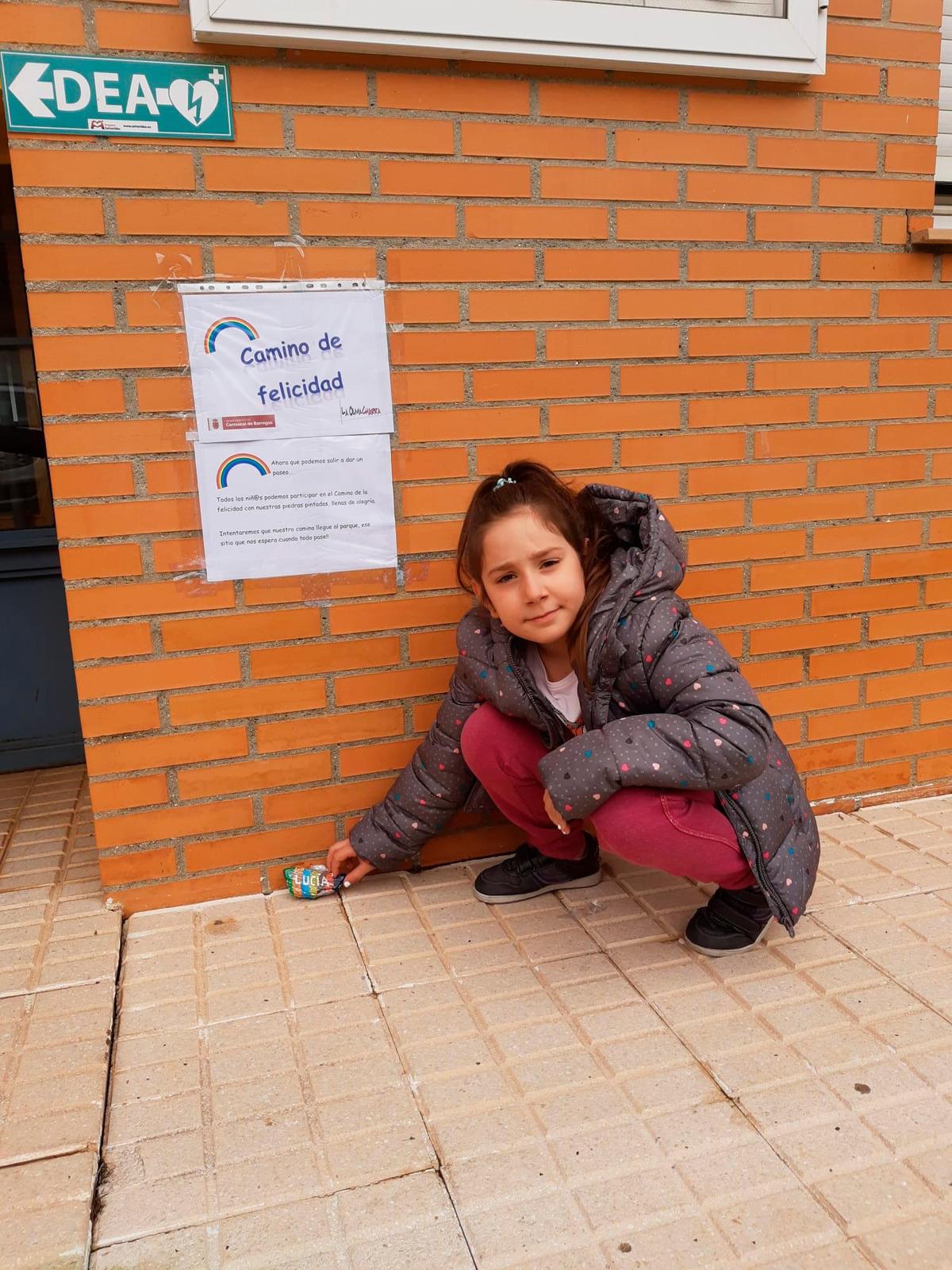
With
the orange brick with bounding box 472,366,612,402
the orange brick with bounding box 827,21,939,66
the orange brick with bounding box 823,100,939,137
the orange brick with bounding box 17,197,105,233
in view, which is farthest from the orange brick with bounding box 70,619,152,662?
the orange brick with bounding box 827,21,939,66

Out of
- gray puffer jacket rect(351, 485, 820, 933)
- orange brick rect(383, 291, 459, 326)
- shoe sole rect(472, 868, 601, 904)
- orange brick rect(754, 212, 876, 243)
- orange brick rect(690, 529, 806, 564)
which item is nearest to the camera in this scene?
gray puffer jacket rect(351, 485, 820, 933)

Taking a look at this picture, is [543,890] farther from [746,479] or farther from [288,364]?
[288,364]

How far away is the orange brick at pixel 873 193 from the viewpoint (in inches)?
107

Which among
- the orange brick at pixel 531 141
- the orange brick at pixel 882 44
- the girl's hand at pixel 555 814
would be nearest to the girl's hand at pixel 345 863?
the girl's hand at pixel 555 814

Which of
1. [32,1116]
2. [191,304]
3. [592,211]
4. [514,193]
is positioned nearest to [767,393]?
[592,211]

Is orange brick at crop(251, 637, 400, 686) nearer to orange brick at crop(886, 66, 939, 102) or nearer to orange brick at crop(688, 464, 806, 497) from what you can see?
orange brick at crop(688, 464, 806, 497)

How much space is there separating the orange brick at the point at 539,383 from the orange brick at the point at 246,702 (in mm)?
885

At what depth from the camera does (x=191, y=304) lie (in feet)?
7.56

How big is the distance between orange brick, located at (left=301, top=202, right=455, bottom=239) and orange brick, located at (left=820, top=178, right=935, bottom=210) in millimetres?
1099

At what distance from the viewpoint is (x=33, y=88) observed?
2131 millimetres

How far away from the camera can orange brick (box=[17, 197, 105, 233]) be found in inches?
85.5

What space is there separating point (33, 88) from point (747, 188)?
178 centimetres

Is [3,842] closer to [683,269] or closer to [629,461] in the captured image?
[629,461]

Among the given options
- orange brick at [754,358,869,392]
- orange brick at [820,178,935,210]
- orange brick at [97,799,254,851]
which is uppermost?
orange brick at [820,178,935,210]
